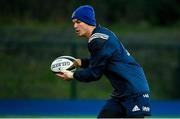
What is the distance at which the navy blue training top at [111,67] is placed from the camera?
302 inches

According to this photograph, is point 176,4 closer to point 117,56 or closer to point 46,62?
point 46,62

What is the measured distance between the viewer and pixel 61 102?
1725 cm

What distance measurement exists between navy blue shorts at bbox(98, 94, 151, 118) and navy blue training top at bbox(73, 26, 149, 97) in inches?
3.0

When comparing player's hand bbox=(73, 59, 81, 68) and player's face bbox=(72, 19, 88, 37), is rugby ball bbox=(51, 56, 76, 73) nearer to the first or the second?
player's hand bbox=(73, 59, 81, 68)

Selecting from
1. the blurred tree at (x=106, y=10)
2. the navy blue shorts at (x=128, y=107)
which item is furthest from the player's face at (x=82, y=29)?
the blurred tree at (x=106, y=10)

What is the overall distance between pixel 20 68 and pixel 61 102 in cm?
290

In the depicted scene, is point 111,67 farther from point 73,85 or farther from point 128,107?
point 73,85

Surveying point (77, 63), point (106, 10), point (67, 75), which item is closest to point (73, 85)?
point (106, 10)

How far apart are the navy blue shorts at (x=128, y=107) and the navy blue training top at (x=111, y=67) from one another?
0.08 m

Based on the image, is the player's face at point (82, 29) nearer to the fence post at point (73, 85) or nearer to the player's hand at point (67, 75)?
the player's hand at point (67, 75)

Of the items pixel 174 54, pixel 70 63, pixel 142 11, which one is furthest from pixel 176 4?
pixel 70 63

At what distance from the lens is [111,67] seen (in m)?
7.73

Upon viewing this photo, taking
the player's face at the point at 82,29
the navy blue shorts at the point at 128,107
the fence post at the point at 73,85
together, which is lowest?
the navy blue shorts at the point at 128,107

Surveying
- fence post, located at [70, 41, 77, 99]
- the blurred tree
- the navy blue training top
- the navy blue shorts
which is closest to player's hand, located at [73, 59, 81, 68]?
the navy blue training top
